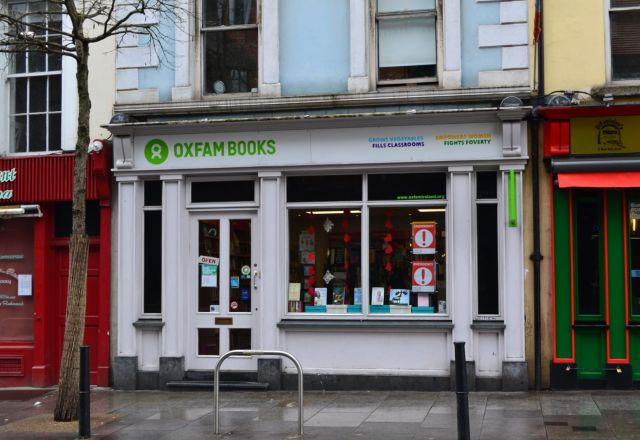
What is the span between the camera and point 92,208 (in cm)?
1479

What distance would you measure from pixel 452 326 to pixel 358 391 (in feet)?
5.75

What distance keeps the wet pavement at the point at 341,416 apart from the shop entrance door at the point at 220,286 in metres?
0.89

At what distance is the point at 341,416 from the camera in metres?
11.3

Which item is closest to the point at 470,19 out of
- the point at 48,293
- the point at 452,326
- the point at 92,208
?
the point at 452,326

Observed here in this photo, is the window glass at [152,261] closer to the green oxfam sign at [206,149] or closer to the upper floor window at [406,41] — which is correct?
the green oxfam sign at [206,149]

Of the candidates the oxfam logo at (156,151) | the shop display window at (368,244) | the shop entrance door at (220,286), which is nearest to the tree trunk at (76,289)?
the oxfam logo at (156,151)

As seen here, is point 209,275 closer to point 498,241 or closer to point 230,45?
point 230,45

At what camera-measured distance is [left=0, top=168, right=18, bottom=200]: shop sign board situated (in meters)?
14.8

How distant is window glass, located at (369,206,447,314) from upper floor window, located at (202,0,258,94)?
3133mm

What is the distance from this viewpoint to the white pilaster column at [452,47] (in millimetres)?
13289

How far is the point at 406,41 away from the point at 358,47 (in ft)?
2.67

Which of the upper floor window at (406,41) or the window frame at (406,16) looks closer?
the window frame at (406,16)

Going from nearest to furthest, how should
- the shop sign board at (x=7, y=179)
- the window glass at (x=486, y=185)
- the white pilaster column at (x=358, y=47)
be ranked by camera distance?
1. the window glass at (x=486, y=185)
2. the white pilaster column at (x=358, y=47)
3. the shop sign board at (x=7, y=179)

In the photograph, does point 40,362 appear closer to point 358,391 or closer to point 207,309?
point 207,309
